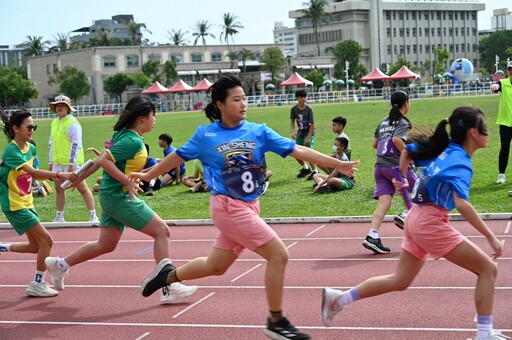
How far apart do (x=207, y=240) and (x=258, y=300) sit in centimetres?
414

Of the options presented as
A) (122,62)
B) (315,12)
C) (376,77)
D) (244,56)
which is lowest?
(376,77)

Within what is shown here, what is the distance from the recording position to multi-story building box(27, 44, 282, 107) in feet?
376

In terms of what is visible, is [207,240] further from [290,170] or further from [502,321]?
[290,170]

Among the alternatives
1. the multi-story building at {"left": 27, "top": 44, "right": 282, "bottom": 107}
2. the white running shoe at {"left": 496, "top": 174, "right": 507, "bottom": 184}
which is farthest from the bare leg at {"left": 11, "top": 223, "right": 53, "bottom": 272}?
the multi-story building at {"left": 27, "top": 44, "right": 282, "bottom": 107}

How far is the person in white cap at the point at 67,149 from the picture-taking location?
1391 cm

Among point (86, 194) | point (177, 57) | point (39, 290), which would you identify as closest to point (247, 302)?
point (39, 290)

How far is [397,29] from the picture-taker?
161m

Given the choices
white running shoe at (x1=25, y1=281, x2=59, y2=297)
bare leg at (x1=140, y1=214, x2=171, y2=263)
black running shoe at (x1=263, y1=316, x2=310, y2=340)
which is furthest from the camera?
white running shoe at (x1=25, y1=281, x2=59, y2=297)

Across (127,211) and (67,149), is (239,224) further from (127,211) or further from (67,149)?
(67,149)

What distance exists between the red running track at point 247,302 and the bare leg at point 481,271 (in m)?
0.62

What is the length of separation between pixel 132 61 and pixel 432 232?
11575cm

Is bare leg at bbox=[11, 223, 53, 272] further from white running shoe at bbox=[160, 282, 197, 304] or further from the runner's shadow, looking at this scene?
the runner's shadow

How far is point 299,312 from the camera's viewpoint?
7.53 m

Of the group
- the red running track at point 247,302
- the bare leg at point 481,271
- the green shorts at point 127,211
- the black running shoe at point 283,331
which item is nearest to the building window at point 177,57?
the red running track at point 247,302
